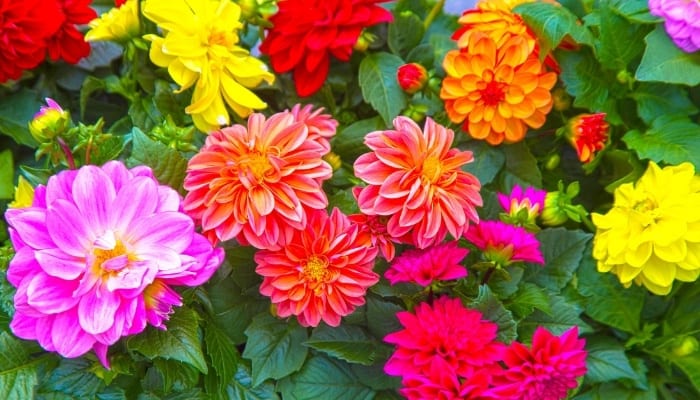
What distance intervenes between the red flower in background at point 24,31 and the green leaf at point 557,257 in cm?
68

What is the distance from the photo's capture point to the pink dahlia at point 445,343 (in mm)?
759

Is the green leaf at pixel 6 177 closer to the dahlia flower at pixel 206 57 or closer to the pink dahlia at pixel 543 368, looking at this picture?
the dahlia flower at pixel 206 57

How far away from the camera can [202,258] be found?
0.73 meters

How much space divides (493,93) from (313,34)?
235 mm

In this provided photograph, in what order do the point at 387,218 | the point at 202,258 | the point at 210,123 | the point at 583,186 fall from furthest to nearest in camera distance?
1. the point at 583,186
2. the point at 210,123
3. the point at 387,218
4. the point at 202,258

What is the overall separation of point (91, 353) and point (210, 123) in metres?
0.30

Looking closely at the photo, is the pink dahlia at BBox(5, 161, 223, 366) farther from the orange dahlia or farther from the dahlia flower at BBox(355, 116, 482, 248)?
the orange dahlia

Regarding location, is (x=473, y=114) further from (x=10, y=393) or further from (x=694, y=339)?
(x=10, y=393)

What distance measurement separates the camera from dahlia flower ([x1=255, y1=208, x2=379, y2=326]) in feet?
2.65

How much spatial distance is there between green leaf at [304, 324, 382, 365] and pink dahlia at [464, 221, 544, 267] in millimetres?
166

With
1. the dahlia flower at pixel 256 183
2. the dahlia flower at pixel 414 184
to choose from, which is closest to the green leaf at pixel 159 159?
the dahlia flower at pixel 256 183

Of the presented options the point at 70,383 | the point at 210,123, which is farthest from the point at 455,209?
the point at 70,383

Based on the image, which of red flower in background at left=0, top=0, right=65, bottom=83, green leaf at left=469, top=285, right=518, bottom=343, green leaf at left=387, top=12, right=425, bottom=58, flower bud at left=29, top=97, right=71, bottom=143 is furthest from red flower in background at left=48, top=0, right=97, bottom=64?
green leaf at left=469, top=285, right=518, bottom=343

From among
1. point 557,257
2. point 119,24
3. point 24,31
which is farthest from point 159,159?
point 557,257
